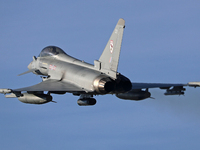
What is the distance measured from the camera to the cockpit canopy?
52.0 metres

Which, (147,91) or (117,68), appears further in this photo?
(147,91)

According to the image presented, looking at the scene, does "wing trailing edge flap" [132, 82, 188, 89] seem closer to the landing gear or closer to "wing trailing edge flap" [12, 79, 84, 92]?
the landing gear

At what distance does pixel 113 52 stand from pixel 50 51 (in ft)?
32.9

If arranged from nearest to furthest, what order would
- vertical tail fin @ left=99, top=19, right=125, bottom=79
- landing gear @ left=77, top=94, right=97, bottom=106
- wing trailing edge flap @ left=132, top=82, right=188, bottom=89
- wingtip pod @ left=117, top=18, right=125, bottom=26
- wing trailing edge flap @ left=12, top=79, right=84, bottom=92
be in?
vertical tail fin @ left=99, top=19, right=125, bottom=79 < wingtip pod @ left=117, top=18, right=125, bottom=26 < wing trailing edge flap @ left=12, top=79, right=84, bottom=92 < landing gear @ left=77, top=94, right=97, bottom=106 < wing trailing edge flap @ left=132, top=82, right=188, bottom=89

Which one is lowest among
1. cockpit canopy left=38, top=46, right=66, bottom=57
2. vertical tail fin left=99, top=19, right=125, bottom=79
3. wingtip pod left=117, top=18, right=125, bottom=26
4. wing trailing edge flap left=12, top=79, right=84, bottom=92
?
wing trailing edge flap left=12, top=79, right=84, bottom=92

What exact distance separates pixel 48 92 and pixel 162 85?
1059cm

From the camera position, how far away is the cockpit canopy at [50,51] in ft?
171

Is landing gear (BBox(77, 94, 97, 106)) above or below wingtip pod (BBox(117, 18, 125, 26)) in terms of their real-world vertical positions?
below

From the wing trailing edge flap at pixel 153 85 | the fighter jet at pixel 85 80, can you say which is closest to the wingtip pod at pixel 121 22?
the fighter jet at pixel 85 80

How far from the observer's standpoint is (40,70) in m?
52.0

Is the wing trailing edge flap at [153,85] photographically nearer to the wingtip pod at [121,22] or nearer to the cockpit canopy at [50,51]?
the wingtip pod at [121,22]

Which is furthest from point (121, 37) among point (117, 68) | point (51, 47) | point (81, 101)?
point (51, 47)

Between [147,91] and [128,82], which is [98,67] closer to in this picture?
[128,82]

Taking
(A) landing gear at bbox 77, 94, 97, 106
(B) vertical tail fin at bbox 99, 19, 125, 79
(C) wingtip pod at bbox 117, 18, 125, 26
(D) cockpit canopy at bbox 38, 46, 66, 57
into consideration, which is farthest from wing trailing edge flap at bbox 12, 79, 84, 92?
(C) wingtip pod at bbox 117, 18, 125, 26
